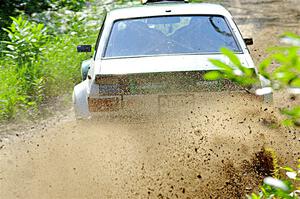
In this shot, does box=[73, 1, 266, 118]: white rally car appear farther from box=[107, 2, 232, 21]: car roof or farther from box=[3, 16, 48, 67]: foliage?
box=[3, 16, 48, 67]: foliage

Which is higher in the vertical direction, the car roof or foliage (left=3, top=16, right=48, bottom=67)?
the car roof

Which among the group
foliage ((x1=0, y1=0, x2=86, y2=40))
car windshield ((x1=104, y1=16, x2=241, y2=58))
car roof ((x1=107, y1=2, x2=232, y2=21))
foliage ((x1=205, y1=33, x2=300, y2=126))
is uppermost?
foliage ((x1=205, y1=33, x2=300, y2=126))

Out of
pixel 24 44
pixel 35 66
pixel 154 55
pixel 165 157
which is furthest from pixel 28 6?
pixel 165 157

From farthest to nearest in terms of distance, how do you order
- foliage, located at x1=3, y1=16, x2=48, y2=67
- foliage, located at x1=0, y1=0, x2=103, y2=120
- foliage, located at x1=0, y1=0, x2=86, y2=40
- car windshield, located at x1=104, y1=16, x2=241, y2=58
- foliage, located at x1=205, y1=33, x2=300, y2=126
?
foliage, located at x1=0, y1=0, x2=86, y2=40 → foliage, located at x1=3, y1=16, x2=48, y2=67 → foliage, located at x1=0, y1=0, x2=103, y2=120 → car windshield, located at x1=104, y1=16, x2=241, y2=58 → foliage, located at x1=205, y1=33, x2=300, y2=126

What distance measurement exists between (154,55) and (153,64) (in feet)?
1.13

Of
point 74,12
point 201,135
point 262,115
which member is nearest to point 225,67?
point 201,135

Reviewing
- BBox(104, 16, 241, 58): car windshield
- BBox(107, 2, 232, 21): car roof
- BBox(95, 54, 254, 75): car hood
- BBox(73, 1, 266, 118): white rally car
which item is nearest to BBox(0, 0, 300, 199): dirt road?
BBox(73, 1, 266, 118): white rally car

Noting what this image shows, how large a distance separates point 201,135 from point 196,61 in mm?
709

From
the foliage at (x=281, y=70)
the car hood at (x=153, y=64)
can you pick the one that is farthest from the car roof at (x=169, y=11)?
the foliage at (x=281, y=70)

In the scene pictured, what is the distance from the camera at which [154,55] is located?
579 centimetres

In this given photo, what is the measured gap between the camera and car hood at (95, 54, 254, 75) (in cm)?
527

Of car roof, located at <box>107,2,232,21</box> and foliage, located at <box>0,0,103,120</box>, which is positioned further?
foliage, located at <box>0,0,103,120</box>

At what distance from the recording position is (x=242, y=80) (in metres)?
1.32

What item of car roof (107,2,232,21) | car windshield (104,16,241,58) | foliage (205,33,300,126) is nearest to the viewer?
foliage (205,33,300,126)
